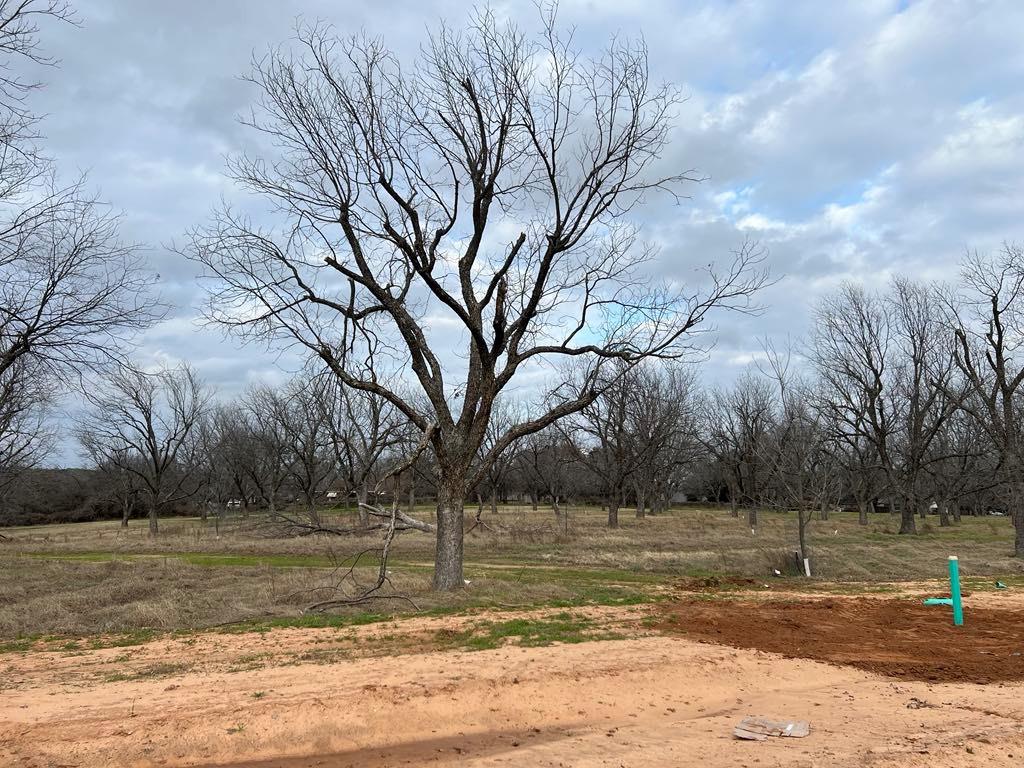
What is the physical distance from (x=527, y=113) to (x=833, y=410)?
3185 centimetres

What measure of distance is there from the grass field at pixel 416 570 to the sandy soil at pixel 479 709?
3041mm

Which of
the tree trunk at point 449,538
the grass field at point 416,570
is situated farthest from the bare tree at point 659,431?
the tree trunk at point 449,538

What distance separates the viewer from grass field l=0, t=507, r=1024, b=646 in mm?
12391

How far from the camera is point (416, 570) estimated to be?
64.2ft

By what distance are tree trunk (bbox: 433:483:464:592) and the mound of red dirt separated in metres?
4.16

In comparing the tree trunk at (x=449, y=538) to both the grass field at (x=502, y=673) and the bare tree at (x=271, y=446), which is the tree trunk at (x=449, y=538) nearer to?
the grass field at (x=502, y=673)

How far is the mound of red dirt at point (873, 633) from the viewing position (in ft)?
29.0

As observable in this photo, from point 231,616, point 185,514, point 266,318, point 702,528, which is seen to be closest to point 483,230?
point 266,318

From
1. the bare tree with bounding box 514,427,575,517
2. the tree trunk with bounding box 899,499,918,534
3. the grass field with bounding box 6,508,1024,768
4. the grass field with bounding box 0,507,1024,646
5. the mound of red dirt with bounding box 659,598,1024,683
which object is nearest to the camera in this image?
the grass field with bounding box 6,508,1024,768

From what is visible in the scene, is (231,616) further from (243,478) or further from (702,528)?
(243,478)

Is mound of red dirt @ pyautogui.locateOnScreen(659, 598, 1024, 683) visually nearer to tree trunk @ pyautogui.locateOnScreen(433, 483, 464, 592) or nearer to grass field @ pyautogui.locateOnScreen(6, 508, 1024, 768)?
grass field @ pyautogui.locateOnScreen(6, 508, 1024, 768)

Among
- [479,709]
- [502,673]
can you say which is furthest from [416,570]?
[479,709]

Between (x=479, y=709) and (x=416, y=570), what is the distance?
42.8ft

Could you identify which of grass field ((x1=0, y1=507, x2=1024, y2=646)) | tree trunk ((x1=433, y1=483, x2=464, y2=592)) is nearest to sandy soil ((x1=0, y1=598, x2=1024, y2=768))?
grass field ((x1=0, y1=507, x2=1024, y2=646))
